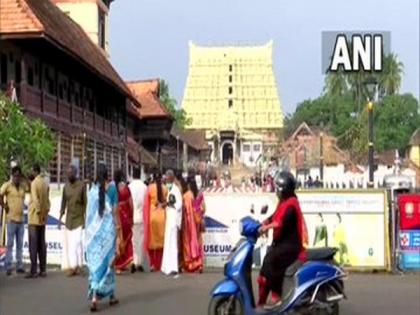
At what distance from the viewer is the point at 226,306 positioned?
968cm

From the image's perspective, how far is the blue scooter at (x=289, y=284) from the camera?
31.7ft

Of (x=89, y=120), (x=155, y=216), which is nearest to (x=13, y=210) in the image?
(x=155, y=216)

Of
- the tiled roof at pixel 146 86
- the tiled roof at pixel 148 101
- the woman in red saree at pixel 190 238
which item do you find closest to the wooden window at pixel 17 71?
the woman in red saree at pixel 190 238

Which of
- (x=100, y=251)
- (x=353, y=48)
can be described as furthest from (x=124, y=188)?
(x=353, y=48)

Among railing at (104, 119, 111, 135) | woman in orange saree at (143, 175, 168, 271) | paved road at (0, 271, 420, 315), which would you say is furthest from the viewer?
railing at (104, 119, 111, 135)

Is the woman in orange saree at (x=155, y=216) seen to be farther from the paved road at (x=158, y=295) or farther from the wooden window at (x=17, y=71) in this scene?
the wooden window at (x=17, y=71)

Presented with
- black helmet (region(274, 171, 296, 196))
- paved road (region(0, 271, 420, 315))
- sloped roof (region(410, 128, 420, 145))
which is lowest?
paved road (region(0, 271, 420, 315))

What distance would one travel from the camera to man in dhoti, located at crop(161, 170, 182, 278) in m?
15.6

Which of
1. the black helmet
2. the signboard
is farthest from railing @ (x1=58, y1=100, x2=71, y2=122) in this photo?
the black helmet

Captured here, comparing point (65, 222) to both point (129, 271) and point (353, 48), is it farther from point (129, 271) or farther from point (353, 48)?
point (353, 48)

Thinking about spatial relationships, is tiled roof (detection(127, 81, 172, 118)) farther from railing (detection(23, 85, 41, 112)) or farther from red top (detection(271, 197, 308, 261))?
red top (detection(271, 197, 308, 261))

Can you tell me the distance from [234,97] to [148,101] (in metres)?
80.9

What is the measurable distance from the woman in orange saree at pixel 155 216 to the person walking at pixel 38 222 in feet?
5.43

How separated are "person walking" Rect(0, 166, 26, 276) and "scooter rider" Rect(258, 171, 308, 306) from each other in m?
6.51
